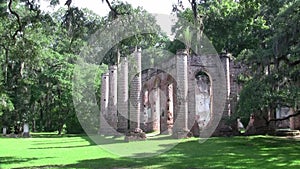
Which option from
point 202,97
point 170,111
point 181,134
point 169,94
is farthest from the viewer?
point 202,97

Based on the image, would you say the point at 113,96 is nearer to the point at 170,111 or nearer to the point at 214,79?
the point at 170,111

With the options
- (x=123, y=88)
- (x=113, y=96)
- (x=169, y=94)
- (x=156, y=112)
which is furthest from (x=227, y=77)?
(x=113, y=96)

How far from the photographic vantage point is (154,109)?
33.1 meters

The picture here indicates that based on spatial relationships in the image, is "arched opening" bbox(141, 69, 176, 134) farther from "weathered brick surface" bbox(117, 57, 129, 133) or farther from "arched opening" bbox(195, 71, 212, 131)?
"arched opening" bbox(195, 71, 212, 131)

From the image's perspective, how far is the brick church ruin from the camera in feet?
79.1

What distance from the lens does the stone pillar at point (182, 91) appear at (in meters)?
23.6

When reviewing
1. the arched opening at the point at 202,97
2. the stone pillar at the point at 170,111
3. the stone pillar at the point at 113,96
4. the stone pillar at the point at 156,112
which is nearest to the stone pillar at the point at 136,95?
the stone pillar at the point at 113,96

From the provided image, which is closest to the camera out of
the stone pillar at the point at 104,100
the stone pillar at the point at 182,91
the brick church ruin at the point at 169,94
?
the stone pillar at the point at 182,91

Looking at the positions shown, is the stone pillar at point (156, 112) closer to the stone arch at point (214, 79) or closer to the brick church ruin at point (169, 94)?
the brick church ruin at point (169, 94)

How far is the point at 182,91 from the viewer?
944 inches

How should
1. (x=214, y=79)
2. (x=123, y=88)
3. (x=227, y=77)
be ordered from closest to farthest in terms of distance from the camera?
(x=227, y=77) → (x=214, y=79) → (x=123, y=88)

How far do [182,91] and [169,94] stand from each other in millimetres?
5769

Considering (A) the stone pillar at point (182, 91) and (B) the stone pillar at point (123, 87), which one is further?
(B) the stone pillar at point (123, 87)

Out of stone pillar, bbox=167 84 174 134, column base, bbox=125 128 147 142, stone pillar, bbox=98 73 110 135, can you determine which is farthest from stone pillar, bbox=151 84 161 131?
column base, bbox=125 128 147 142
